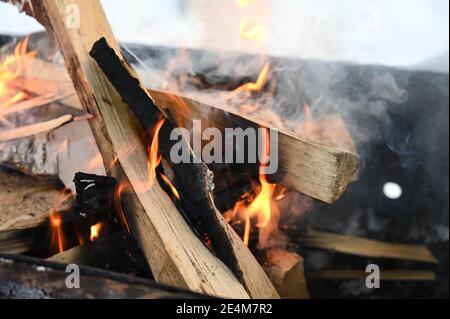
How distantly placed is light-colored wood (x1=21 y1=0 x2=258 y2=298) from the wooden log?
0.49 metres

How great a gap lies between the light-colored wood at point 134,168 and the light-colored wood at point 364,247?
3.30 ft

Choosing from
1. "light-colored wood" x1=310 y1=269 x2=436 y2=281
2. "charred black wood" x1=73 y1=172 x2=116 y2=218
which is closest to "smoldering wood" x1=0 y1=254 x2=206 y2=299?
"charred black wood" x1=73 y1=172 x2=116 y2=218

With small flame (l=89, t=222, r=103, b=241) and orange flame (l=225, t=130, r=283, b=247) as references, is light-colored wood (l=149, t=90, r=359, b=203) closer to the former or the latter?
orange flame (l=225, t=130, r=283, b=247)

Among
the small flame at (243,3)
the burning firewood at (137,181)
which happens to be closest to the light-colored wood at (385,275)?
the burning firewood at (137,181)

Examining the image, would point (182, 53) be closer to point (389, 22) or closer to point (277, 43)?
point (277, 43)

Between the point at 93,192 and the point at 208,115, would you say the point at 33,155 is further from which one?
the point at 208,115

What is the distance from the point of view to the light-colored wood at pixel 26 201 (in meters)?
1.76

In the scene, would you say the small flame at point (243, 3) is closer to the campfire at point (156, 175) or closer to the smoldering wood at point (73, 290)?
the campfire at point (156, 175)

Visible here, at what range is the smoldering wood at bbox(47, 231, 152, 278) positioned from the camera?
5.42 feet

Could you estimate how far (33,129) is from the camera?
2146mm

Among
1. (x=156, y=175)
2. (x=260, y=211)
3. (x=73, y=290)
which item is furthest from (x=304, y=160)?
(x=73, y=290)

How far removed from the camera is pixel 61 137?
217 centimetres
